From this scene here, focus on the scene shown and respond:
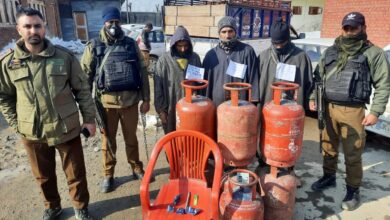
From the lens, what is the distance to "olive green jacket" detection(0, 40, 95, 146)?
2447mm

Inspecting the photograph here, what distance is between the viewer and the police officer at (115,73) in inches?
122

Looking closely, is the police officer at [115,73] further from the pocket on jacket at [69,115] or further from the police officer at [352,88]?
the police officer at [352,88]

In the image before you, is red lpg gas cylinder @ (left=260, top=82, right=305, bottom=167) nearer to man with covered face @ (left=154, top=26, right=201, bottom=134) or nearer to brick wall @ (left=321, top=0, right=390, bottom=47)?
man with covered face @ (left=154, top=26, right=201, bottom=134)

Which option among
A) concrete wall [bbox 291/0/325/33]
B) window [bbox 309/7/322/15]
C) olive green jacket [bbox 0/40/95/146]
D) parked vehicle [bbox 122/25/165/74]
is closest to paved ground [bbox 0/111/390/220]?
olive green jacket [bbox 0/40/95/146]

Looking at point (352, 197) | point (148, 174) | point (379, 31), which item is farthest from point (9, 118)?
point (379, 31)

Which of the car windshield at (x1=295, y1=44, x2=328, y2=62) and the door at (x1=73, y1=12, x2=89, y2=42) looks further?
the door at (x1=73, y1=12, x2=89, y2=42)

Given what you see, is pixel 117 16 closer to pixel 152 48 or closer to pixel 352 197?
pixel 352 197

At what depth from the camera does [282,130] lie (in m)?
2.49

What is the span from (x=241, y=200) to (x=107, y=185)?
183 centimetres

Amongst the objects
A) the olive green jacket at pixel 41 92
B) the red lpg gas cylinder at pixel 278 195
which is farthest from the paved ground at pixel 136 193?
the olive green jacket at pixel 41 92

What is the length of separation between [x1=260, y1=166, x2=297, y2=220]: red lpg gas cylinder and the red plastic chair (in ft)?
1.76

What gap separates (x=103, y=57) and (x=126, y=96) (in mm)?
483

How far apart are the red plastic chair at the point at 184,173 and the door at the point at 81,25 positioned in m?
20.1

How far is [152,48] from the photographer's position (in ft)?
35.9
